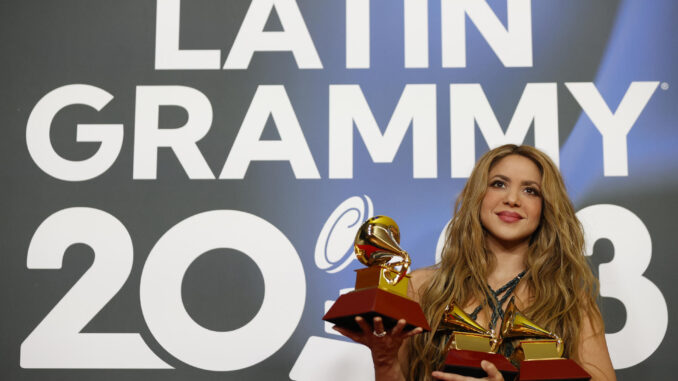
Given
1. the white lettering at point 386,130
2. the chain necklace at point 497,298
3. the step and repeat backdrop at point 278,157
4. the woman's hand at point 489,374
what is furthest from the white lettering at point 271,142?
the woman's hand at point 489,374

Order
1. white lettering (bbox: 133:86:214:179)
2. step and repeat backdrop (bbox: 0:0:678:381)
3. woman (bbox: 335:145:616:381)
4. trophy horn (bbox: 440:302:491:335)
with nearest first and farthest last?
trophy horn (bbox: 440:302:491:335) < woman (bbox: 335:145:616:381) < step and repeat backdrop (bbox: 0:0:678:381) < white lettering (bbox: 133:86:214:179)

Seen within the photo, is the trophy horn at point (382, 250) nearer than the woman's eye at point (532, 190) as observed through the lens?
Yes

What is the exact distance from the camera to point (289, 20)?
109 inches

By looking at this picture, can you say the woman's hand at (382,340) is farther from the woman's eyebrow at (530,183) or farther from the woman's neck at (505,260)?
the woman's eyebrow at (530,183)

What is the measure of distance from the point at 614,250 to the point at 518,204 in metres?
0.62

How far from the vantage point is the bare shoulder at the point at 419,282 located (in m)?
2.16

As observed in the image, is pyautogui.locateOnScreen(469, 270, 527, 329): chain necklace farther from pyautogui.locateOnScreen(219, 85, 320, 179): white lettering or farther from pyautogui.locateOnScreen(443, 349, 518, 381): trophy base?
pyautogui.locateOnScreen(219, 85, 320, 179): white lettering

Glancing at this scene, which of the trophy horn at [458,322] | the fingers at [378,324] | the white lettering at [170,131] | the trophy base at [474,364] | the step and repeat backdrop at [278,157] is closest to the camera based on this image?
the fingers at [378,324]

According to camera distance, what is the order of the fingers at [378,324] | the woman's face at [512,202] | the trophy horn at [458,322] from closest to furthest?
the fingers at [378,324] < the trophy horn at [458,322] < the woman's face at [512,202]

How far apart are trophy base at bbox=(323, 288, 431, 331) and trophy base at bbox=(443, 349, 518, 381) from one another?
5.9 inches

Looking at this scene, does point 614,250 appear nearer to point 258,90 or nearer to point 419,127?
point 419,127

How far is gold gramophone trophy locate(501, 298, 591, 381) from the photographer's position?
1.73 meters

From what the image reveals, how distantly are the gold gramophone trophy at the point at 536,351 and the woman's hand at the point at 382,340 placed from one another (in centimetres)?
31

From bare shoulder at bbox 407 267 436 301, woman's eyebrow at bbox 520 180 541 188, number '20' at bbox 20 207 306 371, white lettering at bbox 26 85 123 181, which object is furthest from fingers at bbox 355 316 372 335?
white lettering at bbox 26 85 123 181
